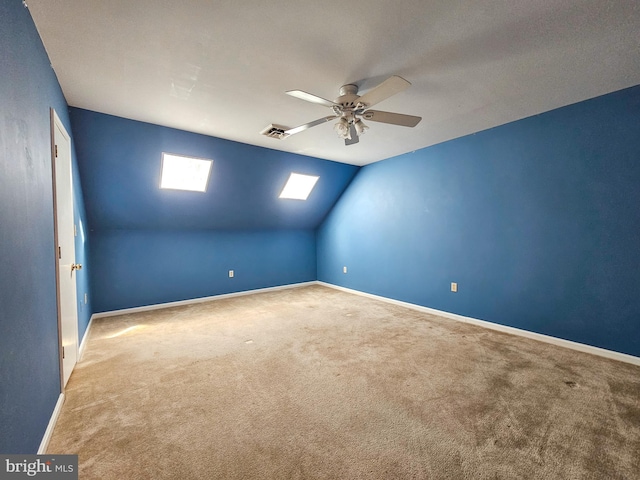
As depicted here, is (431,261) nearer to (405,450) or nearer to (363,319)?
(363,319)

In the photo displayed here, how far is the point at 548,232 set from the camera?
2855 mm

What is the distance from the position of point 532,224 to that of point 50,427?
14.2 ft

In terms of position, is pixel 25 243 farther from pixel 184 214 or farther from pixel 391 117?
pixel 184 214

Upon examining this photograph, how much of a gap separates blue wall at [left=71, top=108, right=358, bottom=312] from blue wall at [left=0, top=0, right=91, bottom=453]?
148 centimetres

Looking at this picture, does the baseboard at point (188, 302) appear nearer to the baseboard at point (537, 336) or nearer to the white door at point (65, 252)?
the white door at point (65, 252)

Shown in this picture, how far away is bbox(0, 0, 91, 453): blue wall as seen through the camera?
1093mm

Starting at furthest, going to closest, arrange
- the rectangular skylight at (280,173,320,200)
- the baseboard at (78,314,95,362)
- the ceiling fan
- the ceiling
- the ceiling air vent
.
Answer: the rectangular skylight at (280,173,320,200) < the ceiling air vent < the baseboard at (78,314,95,362) < the ceiling fan < the ceiling

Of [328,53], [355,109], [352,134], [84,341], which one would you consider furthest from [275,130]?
[84,341]

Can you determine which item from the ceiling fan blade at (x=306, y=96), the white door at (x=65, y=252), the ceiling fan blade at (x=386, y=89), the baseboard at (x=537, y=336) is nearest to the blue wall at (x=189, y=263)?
the white door at (x=65, y=252)

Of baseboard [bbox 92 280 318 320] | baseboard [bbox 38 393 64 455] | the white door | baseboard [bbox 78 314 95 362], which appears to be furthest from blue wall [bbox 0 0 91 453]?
baseboard [bbox 92 280 318 320]

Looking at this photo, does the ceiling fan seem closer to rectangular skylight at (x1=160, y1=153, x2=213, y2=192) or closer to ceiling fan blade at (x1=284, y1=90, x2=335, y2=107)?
ceiling fan blade at (x1=284, y1=90, x2=335, y2=107)

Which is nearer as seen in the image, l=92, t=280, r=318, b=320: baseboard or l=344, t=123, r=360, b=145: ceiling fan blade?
l=344, t=123, r=360, b=145: ceiling fan blade

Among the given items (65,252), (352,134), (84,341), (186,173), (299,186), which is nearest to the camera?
(65,252)

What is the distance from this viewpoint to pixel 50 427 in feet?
5.08
